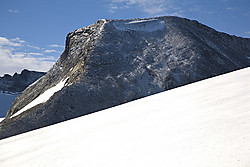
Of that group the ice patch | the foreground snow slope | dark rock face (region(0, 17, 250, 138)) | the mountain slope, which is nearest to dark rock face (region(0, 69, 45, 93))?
the mountain slope

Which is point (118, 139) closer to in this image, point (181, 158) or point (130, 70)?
point (181, 158)

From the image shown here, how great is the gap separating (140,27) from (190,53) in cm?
338

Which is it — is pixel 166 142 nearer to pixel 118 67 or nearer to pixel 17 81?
pixel 118 67

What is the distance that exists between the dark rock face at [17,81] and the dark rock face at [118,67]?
52.8 ft

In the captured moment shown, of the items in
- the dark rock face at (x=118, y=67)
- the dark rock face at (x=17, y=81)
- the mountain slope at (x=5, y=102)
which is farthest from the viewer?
the dark rock face at (x=17, y=81)

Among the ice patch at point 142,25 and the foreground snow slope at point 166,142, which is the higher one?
the ice patch at point 142,25

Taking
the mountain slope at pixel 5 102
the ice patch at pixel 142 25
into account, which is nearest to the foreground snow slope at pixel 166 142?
the ice patch at pixel 142 25

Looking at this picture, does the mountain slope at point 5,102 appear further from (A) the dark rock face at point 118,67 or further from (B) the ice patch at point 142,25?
(B) the ice patch at point 142,25

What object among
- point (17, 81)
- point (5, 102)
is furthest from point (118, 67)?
point (17, 81)

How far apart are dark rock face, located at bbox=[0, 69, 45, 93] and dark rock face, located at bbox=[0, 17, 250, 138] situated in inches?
634

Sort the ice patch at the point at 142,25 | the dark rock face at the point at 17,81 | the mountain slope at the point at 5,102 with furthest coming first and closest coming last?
the dark rock face at the point at 17,81
the mountain slope at the point at 5,102
the ice patch at the point at 142,25

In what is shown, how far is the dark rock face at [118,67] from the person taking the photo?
7.36 metres

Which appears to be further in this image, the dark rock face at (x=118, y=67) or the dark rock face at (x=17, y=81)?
the dark rock face at (x=17, y=81)

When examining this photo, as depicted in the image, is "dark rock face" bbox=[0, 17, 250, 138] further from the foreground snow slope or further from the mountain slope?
the mountain slope
